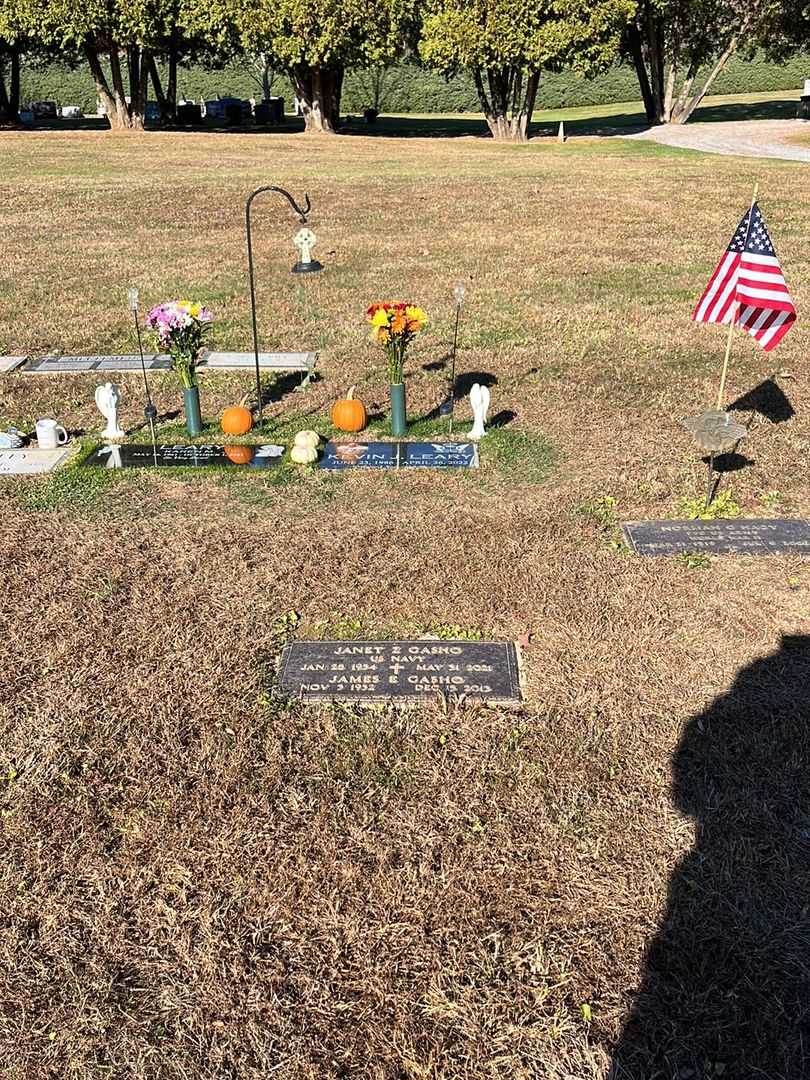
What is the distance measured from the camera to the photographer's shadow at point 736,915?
3623 millimetres

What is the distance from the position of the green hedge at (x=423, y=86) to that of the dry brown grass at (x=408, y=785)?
65867mm

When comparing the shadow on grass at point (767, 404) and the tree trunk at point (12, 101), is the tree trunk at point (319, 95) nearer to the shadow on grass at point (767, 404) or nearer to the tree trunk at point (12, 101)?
the tree trunk at point (12, 101)

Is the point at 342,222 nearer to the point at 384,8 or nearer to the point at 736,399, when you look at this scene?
the point at 736,399

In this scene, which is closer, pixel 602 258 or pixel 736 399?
pixel 736 399

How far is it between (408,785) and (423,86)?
239ft

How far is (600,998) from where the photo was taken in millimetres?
3816

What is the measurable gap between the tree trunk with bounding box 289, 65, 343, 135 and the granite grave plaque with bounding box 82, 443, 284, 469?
41.5m

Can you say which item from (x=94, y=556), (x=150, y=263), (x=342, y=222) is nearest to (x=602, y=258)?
(x=342, y=222)

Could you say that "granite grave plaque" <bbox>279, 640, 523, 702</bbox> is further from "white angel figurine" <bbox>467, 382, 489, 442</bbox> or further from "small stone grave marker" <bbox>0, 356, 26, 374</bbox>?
"small stone grave marker" <bbox>0, 356, 26, 374</bbox>

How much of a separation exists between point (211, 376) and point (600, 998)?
9.49 metres

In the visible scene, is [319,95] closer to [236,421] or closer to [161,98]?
[161,98]

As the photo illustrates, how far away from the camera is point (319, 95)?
149 ft

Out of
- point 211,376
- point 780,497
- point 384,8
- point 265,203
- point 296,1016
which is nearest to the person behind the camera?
point 296,1016

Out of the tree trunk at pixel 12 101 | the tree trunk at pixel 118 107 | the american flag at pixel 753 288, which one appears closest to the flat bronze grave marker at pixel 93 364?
the american flag at pixel 753 288
